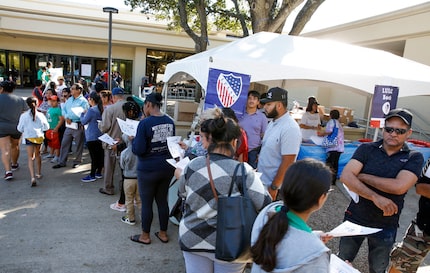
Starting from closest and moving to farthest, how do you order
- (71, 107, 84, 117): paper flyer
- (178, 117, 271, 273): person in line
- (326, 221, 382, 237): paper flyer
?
(326, 221, 382, 237): paper flyer → (178, 117, 271, 273): person in line → (71, 107, 84, 117): paper flyer

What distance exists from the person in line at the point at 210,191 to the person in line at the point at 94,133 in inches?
163

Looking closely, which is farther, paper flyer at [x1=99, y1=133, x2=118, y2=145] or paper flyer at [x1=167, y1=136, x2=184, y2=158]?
paper flyer at [x1=99, y1=133, x2=118, y2=145]

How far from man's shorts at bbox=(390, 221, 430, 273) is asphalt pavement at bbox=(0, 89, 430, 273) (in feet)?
3.23

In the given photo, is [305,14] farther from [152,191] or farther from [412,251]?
[412,251]

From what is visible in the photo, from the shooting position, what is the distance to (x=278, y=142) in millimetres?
3141

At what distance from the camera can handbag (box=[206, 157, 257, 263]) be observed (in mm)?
1804

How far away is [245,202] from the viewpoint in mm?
1842

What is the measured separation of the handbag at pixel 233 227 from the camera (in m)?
1.80

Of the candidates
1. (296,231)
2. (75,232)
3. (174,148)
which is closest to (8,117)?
(75,232)

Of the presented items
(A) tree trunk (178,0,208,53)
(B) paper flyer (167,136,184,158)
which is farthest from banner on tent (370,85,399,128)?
(A) tree trunk (178,0,208,53)

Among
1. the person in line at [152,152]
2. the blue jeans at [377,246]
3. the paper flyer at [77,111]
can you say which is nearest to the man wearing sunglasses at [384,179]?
the blue jeans at [377,246]

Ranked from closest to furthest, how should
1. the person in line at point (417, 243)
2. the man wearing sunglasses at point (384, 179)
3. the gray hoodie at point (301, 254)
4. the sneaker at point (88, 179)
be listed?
the gray hoodie at point (301, 254)
the man wearing sunglasses at point (384, 179)
the person in line at point (417, 243)
the sneaker at point (88, 179)

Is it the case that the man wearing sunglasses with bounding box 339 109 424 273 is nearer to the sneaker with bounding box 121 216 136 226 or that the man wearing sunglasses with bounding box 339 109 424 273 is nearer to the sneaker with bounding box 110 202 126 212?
the sneaker with bounding box 121 216 136 226

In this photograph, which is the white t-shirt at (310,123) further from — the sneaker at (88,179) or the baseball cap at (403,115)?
the baseball cap at (403,115)
